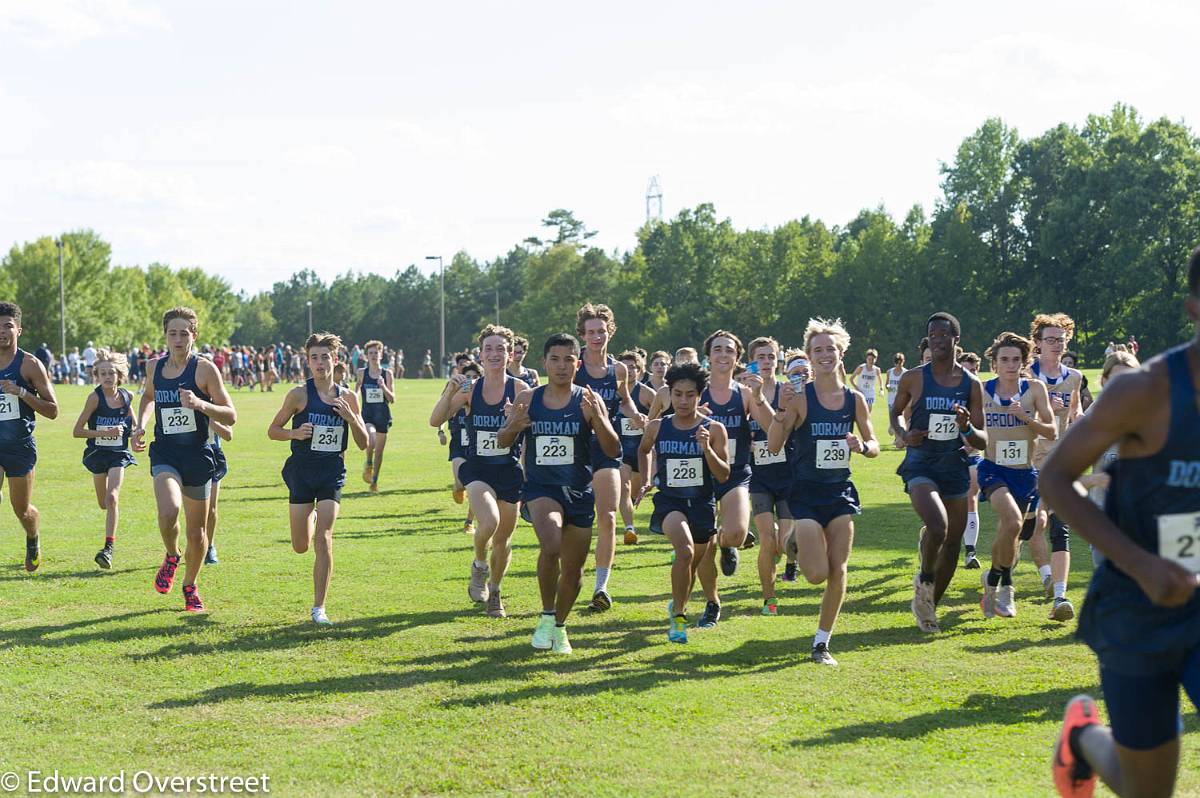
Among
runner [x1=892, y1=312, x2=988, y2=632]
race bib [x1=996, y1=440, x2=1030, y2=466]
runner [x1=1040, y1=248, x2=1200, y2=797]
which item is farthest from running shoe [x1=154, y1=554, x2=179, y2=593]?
runner [x1=1040, y1=248, x2=1200, y2=797]

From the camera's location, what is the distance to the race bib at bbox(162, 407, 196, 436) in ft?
31.7

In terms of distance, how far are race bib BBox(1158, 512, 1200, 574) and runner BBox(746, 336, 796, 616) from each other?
198 inches

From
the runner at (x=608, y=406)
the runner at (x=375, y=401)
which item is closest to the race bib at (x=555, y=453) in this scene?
the runner at (x=608, y=406)

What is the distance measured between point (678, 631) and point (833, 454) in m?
1.72

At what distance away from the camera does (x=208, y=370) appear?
32.0 ft

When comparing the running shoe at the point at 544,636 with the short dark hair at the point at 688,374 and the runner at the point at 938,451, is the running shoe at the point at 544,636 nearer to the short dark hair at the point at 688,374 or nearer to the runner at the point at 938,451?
→ the short dark hair at the point at 688,374

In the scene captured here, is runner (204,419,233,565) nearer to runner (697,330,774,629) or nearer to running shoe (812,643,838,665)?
runner (697,330,774,629)

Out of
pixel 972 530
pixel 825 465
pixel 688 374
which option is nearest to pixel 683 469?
pixel 688 374

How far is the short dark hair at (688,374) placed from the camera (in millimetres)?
8711

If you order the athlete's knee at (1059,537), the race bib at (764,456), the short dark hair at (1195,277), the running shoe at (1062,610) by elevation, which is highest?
the short dark hair at (1195,277)

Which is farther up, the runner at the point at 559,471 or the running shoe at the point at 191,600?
the runner at the point at 559,471

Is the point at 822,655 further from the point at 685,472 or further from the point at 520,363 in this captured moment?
the point at 520,363

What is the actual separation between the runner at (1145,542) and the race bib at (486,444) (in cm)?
633

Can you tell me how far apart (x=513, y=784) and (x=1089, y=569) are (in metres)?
8.11
